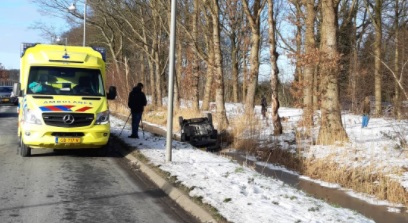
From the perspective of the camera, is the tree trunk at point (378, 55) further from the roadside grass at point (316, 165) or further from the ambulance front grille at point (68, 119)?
the ambulance front grille at point (68, 119)

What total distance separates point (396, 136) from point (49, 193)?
10186 millimetres

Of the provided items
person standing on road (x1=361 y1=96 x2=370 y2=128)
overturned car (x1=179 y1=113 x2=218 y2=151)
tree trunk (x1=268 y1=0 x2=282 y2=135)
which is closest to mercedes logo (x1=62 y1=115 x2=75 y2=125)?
overturned car (x1=179 y1=113 x2=218 y2=151)

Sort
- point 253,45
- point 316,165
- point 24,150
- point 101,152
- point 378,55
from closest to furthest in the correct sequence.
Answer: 1. point 24,150
2. point 316,165
3. point 101,152
4. point 253,45
5. point 378,55

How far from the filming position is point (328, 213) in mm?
6613

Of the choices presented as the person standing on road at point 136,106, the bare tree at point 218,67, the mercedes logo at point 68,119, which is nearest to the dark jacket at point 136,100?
the person standing on road at point 136,106

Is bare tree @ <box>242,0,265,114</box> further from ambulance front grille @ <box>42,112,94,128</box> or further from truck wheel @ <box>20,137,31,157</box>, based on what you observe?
truck wheel @ <box>20,137,31,157</box>

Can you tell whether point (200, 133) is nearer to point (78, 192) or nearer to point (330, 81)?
point (330, 81)

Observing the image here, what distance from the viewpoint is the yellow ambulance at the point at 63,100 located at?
1037 cm

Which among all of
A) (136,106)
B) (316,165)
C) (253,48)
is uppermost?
(253,48)

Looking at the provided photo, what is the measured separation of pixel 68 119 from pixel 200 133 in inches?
244

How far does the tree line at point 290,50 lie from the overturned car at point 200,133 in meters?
2.81

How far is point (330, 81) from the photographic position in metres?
14.6

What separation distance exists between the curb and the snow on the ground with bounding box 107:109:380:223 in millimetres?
181

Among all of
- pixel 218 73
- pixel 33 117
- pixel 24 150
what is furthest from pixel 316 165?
pixel 218 73
